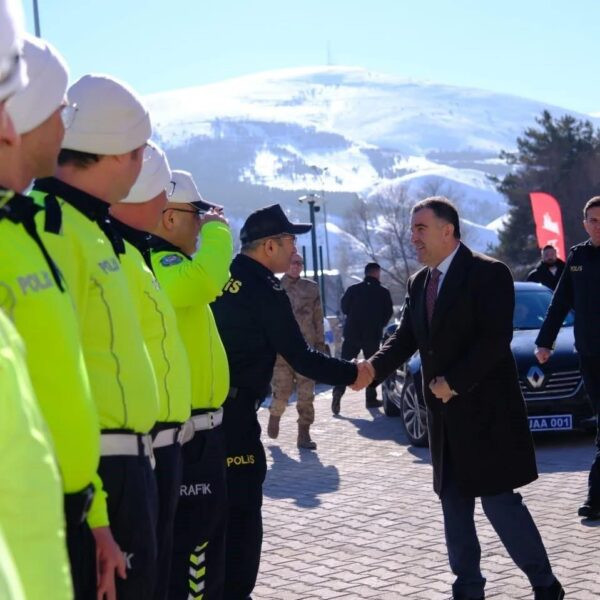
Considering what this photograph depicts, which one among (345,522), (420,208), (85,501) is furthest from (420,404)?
(85,501)

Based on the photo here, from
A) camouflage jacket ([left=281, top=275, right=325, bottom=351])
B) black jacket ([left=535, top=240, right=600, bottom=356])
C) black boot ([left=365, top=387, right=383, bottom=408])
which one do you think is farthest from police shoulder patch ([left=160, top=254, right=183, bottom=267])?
black boot ([left=365, top=387, right=383, bottom=408])

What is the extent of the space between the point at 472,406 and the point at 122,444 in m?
2.78

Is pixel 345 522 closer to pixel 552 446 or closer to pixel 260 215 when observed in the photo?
pixel 260 215

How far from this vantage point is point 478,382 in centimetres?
569

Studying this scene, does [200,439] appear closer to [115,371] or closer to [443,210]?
[115,371]

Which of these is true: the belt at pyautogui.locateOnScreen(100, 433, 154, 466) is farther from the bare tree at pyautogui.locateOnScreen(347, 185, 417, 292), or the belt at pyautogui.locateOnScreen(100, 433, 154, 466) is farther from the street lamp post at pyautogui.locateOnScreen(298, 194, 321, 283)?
the bare tree at pyautogui.locateOnScreen(347, 185, 417, 292)

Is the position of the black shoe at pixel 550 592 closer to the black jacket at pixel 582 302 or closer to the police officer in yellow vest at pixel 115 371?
the black jacket at pixel 582 302

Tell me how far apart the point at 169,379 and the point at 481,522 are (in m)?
4.53

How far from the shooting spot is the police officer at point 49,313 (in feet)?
7.91

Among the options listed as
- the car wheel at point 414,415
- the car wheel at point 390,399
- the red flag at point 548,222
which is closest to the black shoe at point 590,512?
the car wheel at point 414,415

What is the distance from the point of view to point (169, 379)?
12.8 ft

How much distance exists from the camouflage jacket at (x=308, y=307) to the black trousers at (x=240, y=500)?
817 cm

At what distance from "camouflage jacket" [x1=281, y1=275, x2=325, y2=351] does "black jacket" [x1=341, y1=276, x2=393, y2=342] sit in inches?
138

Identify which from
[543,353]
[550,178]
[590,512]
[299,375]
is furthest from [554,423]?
[550,178]
